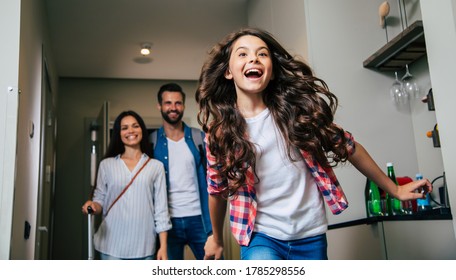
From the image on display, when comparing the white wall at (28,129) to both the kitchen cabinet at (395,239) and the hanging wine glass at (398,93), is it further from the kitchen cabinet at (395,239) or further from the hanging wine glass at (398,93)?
the hanging wine glass at (398,93)

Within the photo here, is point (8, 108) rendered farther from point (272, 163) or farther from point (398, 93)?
point (398, 93)

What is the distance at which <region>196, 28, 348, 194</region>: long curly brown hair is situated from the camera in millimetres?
1025

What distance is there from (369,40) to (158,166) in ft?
3.38

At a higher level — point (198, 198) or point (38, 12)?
point (38, 12)

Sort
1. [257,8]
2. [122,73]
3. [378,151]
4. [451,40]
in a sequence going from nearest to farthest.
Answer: [451,40] → [378,151] → [257,8] → [122,73]

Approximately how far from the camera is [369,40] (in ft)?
6.60

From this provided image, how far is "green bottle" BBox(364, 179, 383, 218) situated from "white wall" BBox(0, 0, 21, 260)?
127cm

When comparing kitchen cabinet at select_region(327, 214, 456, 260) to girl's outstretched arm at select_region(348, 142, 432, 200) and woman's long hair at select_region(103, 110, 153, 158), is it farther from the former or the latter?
woman's long hair at select_region(103, 110, 153, 158)

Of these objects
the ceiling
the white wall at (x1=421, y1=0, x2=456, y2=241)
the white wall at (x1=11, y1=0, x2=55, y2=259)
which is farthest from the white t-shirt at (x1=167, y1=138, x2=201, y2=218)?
the ceiling

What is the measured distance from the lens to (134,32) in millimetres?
3104

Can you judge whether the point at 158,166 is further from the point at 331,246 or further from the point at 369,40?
the point at 369,40

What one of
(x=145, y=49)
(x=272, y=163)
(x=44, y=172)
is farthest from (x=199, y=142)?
(x=145, y=49)

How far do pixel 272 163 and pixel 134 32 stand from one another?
2316 millimetres

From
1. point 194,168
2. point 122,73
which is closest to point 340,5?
point 194,168
